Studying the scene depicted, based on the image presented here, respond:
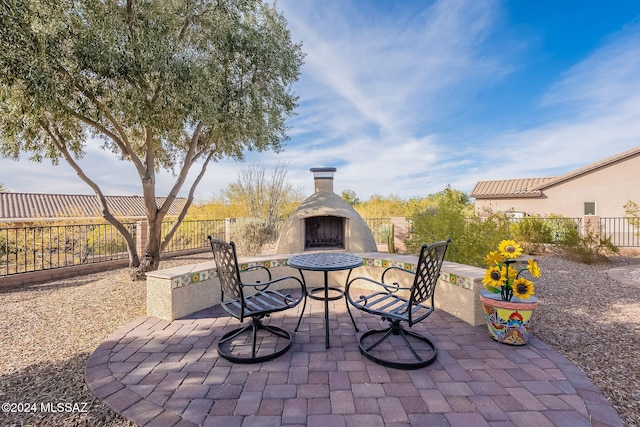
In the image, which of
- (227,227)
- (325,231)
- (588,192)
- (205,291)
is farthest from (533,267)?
(588,192)

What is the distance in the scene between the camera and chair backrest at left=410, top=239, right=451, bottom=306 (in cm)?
237

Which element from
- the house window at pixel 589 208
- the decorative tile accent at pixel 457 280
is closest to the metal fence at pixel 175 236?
the house window at pixel 589 208

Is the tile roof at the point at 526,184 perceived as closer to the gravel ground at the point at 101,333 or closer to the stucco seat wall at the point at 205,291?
the gravel ground at the point at 101,333

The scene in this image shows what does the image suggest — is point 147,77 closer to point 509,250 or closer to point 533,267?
point 509,250

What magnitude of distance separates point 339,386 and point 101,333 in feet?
9.88

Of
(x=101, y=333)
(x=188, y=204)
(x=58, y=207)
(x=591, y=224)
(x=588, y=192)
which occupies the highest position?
(x=588, y=192)

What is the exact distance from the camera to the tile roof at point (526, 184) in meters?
13.4

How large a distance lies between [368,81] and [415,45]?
4.70 ft

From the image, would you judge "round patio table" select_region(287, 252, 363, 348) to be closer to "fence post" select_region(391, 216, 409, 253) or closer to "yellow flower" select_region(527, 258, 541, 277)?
"yellow flower" select_region(527, 258, 541, 277)

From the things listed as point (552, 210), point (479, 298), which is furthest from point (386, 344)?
point (552, 210)

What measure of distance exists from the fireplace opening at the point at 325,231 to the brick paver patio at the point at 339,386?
3.50 metres

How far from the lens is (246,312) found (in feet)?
8.34

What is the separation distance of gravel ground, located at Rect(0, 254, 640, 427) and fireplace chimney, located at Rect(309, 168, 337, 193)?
4.11 meters

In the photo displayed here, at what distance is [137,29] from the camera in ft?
15.2
